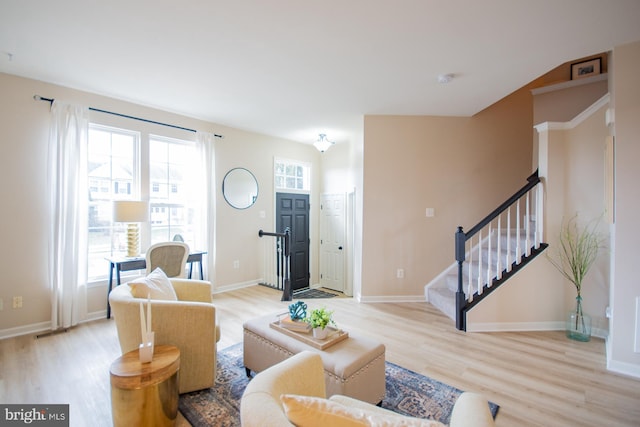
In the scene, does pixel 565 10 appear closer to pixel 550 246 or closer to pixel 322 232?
pixel 550 246

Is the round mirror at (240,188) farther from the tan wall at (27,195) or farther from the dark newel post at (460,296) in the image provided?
the dark newel post at (460,296)

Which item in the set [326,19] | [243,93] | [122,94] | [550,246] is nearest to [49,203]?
[122,94]

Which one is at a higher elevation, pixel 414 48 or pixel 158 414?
pixel 414 48

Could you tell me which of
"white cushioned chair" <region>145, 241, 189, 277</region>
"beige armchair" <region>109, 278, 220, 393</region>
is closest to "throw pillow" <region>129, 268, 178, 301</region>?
"beige armchair" <region>109, 278, 220, 393</region>

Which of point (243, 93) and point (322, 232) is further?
point (322, 232)

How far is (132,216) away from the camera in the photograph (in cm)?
339

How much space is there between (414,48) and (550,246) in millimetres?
2630

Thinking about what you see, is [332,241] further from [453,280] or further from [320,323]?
[320,323]

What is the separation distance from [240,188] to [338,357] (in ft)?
12.2

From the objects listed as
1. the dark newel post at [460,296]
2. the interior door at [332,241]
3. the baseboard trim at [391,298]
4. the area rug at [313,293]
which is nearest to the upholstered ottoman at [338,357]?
the dark newel post at [460,296]

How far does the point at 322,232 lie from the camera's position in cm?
620

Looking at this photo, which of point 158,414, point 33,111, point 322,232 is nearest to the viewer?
point 158,414

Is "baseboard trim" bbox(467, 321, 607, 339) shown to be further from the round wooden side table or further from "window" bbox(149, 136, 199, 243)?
"window" bbox(149, 136, 199, 243)

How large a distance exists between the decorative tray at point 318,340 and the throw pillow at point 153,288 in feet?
3.08
